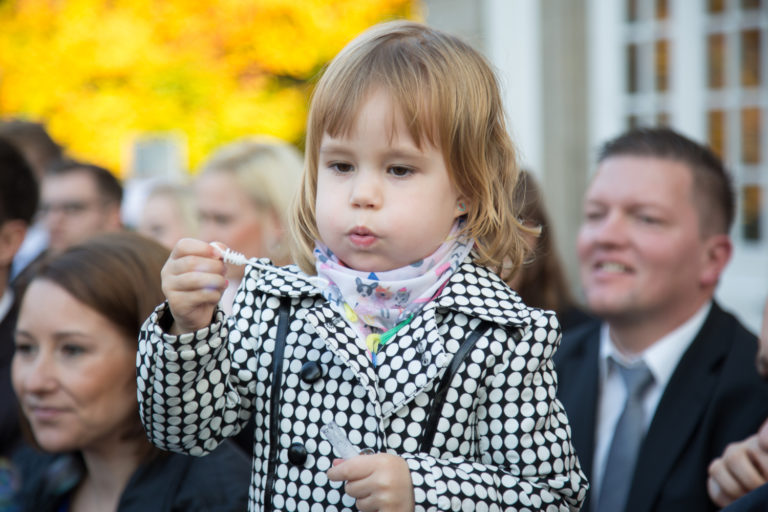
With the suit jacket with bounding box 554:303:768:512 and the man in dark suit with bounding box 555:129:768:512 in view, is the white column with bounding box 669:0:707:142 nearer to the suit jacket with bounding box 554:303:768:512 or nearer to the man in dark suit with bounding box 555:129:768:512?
the man in dark suit with bounding box 555:129:768:512

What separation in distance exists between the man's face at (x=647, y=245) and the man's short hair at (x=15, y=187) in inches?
98.0

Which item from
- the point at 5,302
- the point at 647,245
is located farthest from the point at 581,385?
the point at 5,302

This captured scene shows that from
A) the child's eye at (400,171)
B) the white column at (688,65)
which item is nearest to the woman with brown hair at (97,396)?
the child's eye at (400,171)

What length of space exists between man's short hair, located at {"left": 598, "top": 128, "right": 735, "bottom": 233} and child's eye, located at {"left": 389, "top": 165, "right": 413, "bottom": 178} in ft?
6.22

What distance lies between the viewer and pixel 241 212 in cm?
515

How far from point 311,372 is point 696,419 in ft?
5.27

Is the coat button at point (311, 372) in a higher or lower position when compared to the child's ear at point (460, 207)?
lower

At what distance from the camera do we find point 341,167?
177 centimetres

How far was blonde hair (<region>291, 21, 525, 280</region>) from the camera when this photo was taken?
1.73m

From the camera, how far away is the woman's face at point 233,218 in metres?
5.11

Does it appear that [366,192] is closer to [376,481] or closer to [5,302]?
[376,481]

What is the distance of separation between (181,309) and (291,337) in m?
0.25

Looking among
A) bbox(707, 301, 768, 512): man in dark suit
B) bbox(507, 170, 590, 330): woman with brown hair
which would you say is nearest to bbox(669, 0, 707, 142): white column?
bbox(507, 170, 590, 330): woman with brown hair

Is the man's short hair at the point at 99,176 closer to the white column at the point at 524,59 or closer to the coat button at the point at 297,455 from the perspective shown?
the white column at the point at 524,59
